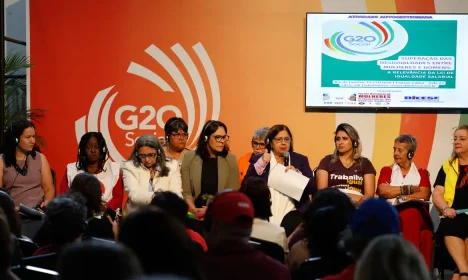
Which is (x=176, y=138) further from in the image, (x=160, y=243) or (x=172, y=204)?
(x=160, y=243)

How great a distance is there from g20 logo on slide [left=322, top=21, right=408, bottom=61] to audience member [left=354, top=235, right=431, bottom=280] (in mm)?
5479

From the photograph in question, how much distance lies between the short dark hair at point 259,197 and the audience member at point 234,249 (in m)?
1.30

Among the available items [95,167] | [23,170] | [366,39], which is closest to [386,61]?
[366,39]

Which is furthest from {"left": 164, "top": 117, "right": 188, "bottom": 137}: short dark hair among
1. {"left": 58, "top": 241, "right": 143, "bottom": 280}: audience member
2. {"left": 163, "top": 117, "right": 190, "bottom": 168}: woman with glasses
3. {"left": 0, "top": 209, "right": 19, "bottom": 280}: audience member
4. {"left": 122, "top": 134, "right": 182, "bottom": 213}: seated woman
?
{"left": 58, "top": 241, "right": 143, "bottom": 280}: audience member

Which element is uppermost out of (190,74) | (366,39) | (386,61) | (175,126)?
(366,39)

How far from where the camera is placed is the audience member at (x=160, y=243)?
177cm

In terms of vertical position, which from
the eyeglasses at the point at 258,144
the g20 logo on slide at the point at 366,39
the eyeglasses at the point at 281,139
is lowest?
the eyeglasses at the point at 258,144

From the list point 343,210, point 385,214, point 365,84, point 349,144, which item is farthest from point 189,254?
point 365,84

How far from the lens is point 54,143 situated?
7.77 m

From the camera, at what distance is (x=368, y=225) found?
115 inches

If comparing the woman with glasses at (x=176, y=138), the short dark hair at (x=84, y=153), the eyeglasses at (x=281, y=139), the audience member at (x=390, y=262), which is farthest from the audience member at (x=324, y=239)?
the woman with glasses at (x=176, y=138)

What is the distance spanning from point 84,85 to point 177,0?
4.45 ft

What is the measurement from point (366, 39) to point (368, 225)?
4875 millimetres

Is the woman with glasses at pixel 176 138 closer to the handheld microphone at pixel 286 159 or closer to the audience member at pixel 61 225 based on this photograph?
the handheld microphone at pixel 286 159
